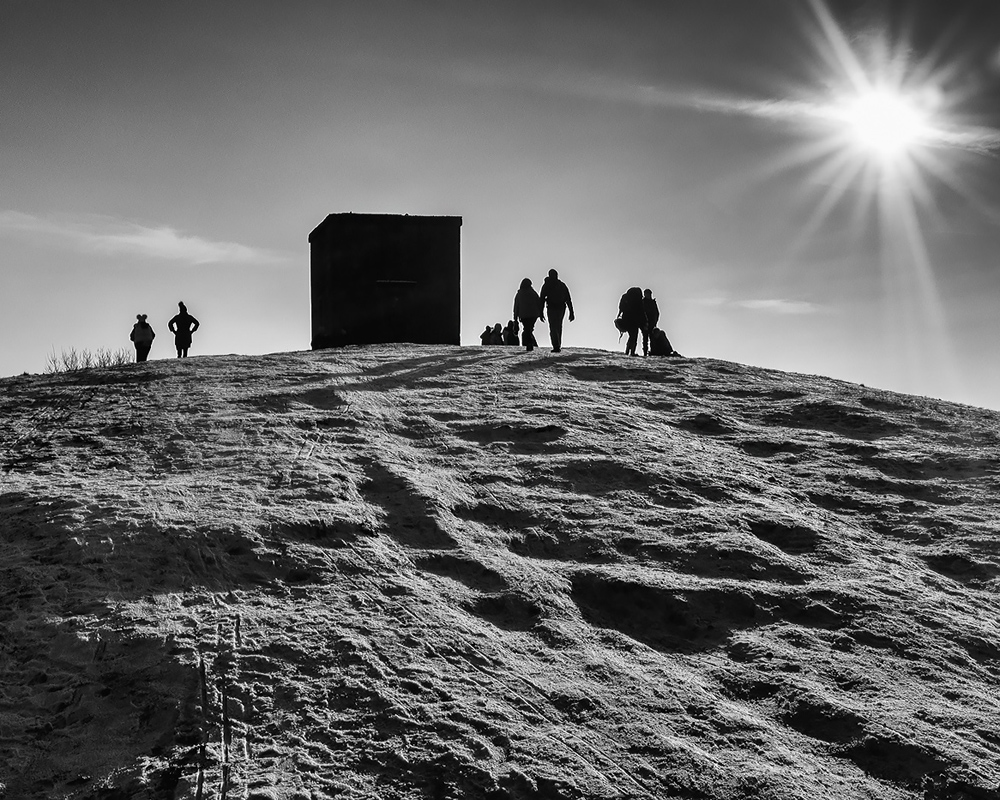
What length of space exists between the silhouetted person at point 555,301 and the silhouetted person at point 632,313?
3.39ft

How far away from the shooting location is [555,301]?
51.8 feet

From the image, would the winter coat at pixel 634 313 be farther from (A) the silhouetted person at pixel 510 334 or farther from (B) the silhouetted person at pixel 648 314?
(A) the silhouetted person at pixel 510 334

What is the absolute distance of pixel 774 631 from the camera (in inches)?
233

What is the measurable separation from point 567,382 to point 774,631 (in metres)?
6.75

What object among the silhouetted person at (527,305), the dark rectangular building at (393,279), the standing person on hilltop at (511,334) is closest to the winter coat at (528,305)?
the silhouetted person at (527,305)

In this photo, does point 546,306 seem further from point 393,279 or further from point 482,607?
point 482,607

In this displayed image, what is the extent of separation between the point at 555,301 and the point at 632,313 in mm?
1447

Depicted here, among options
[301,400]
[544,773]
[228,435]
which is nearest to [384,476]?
[228,435]

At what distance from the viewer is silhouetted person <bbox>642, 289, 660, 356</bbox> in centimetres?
1634

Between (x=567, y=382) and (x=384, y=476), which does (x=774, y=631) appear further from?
(x=567, y=382)

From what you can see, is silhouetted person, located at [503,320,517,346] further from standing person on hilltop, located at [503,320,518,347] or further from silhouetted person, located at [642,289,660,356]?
silhouetted person, located at [642,289,660,356]

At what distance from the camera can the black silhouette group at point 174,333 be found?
56.8 ft

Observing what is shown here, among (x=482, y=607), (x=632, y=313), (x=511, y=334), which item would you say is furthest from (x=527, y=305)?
(x=482, y=607)

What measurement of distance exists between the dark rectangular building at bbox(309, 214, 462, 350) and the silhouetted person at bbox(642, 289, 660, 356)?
252 inches
